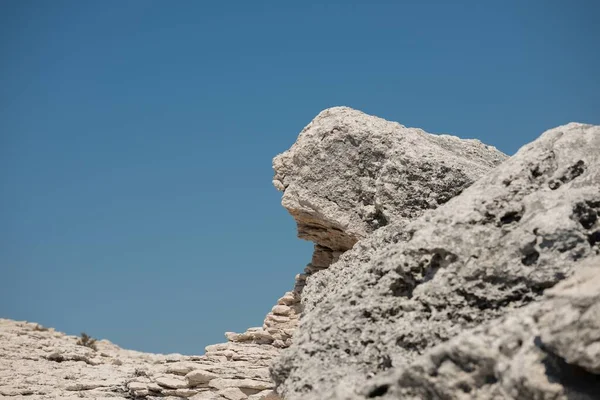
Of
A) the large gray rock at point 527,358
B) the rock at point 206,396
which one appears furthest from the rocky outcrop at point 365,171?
the large gray rock at point 527,358

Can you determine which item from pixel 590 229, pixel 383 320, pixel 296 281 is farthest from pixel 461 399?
pixel 296 281

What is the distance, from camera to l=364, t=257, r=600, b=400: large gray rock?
187 inches

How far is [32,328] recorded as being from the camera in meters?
29.3

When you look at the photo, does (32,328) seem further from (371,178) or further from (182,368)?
(371,178)

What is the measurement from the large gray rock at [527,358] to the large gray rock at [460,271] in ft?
2.14

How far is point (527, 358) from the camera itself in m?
5.03

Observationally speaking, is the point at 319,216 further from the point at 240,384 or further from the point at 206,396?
the point at 206,396

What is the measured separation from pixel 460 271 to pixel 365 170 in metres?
7.07

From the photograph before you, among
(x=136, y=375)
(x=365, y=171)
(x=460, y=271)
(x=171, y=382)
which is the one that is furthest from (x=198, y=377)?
(x=460, y=271)

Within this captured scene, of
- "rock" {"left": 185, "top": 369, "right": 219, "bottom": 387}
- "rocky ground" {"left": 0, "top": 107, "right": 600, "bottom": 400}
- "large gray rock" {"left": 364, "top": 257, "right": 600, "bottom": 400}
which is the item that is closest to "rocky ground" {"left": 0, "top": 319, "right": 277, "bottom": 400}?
"rock" {"left": 185, "top": 369, "right": 219, "bottom": 387}

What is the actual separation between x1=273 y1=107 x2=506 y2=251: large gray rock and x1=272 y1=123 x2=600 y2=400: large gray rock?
3.82m

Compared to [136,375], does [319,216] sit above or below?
above

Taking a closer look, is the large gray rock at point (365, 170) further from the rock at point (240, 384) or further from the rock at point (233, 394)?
the rock at point (233, 394)

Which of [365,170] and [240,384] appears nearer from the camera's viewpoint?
[365,170]
